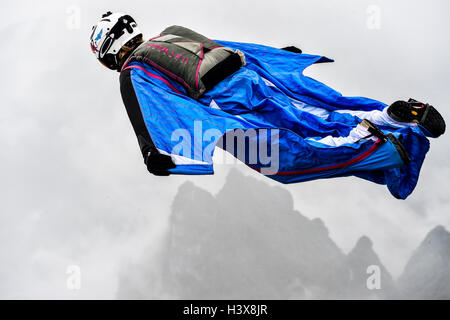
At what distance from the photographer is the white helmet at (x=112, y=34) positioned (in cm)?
777

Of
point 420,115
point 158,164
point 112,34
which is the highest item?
point 112,34

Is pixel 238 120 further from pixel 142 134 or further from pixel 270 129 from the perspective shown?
pixel 142 134

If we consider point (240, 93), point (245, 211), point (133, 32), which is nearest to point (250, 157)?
point (240, 93)

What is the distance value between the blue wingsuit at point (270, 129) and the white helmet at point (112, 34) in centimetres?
59

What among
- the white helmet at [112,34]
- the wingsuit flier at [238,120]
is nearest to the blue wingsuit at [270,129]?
the wingsuit flier at [238,120]

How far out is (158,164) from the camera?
20.6 feet

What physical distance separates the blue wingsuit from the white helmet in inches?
23.1

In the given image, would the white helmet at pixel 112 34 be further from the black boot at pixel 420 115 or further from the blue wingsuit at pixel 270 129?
the black boot at pixel 420 115

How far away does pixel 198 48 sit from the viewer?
24.1 feet

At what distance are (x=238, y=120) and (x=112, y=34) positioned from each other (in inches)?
85.2

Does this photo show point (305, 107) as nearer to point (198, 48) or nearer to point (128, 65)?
point (198, 48)

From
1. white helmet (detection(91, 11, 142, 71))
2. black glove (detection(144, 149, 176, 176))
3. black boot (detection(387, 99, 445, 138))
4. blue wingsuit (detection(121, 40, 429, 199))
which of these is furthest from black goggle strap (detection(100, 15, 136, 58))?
black boot (detection(387, 99, 445, 138))

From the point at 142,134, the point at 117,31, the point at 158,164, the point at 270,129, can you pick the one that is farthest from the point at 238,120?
the point at 117,31

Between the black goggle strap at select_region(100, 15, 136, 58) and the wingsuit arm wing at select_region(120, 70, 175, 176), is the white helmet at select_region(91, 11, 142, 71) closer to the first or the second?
the black goggle strap at select_region(100, 15, 136, 58)
